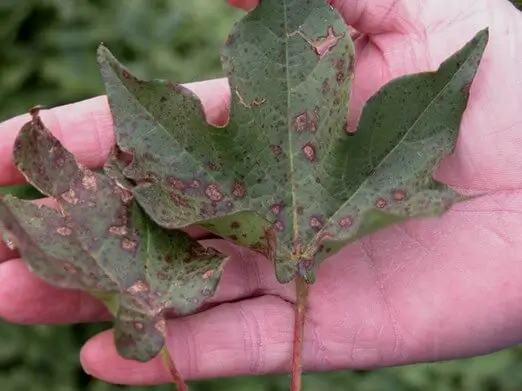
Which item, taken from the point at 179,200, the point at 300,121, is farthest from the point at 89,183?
the point at 300,121

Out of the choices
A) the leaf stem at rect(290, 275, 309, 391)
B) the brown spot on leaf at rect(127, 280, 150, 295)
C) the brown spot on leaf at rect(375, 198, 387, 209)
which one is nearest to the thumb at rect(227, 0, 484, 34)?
the brown spot on leaf at rect(375, 198, 387, 209)

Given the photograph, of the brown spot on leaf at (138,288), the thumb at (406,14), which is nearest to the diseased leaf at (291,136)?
the brown spot on leaf at (138,288)

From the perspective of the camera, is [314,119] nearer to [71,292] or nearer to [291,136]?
[291,136]

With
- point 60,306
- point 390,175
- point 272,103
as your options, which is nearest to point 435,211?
point 390,175

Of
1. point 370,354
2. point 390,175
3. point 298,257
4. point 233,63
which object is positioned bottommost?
point 370,354

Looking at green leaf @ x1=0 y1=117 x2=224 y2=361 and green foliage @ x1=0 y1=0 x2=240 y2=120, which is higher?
green leaf @ x1=0 y1=117 x2=224 y2=361

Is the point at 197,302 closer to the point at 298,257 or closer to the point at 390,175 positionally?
the point at 298,257

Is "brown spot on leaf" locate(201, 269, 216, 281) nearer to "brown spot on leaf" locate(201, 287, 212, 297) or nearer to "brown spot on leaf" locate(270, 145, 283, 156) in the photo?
"brown spot on leaf" locate(201, 287, 212, 297)
